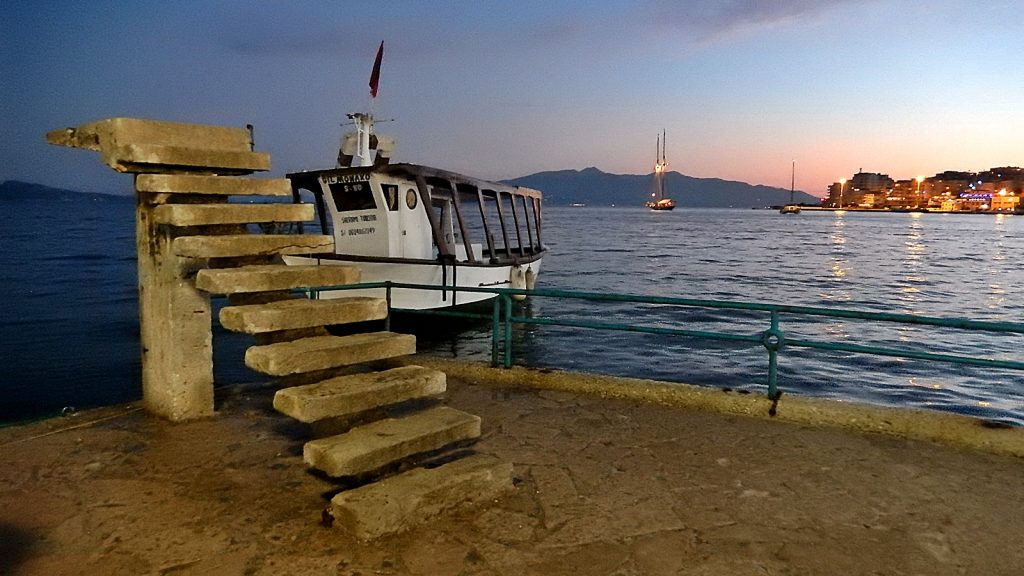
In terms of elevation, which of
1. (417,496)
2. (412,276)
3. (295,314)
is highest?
(295,314)

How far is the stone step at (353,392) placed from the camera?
146 inches

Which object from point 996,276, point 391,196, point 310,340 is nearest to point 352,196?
point 391,196

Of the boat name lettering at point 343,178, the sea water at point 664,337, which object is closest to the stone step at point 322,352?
the sea water at point 664,337

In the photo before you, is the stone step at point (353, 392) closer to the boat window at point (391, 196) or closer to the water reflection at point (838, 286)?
the boat window at point (391, 196)

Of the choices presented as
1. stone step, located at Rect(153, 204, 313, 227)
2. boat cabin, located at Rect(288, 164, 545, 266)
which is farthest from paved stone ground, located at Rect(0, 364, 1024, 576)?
boat cabin, located at Rect(288, 164, 545, 266)

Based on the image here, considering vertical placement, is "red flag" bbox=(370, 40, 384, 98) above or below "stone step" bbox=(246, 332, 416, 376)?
above

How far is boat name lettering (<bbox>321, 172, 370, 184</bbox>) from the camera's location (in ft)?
47.2

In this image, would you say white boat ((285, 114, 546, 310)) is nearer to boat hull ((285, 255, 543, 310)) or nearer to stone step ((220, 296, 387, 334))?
boat hull ((285, 255, 543, 310))

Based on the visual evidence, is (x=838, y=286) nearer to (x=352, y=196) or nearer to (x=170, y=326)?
(x=352, y=196)

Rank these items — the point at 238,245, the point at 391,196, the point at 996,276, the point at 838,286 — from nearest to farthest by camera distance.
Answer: the point at 238,245 < the point at 391,196 < the point at 838,286 < the point at 996,276

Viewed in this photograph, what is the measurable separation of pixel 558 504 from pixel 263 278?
7.56ft

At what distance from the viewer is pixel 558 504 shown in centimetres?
390

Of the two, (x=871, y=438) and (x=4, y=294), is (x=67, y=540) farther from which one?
(x=4, y=294)

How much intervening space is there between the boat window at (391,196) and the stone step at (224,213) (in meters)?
10.1
